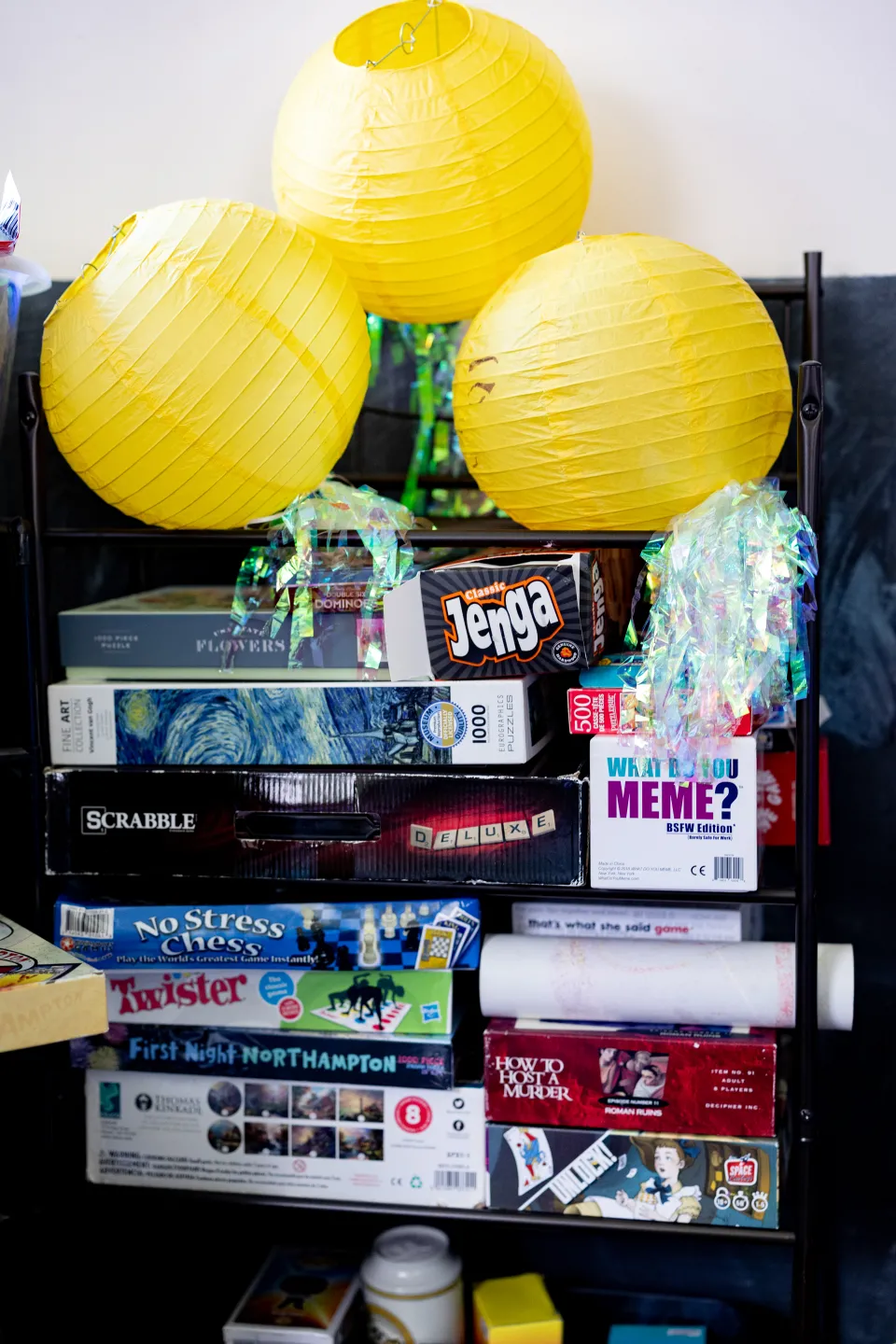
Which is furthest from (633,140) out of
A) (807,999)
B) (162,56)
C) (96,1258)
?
(96,1258)

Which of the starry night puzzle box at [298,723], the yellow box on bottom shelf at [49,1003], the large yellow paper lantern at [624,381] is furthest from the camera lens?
the starry night puzzle box at [298,723]

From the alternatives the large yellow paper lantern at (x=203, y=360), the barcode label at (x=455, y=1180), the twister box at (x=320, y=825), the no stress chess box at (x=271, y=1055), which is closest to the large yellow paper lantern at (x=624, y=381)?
the large yellow paper lantern at (x=203, y=360)

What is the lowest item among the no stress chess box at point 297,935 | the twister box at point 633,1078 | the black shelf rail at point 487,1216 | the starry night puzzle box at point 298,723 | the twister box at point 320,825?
the black shelf rail at point 487,1216

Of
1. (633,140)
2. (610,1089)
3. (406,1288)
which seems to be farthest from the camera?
(633,140)

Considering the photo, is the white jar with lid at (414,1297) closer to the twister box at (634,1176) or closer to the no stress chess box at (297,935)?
the twister box at (634,1176)

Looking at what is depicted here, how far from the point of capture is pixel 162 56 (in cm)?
151

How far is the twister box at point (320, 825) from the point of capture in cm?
121

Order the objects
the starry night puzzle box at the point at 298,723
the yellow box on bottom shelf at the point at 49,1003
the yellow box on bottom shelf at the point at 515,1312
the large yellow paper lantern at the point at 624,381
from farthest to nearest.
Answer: the yellow box on bottom shelf at the point at 515,1312
the starry night puzzle box at the point at 298,723
the large yellow paper lantern at the point at 624,381
the yellow box on bottom shelf at the point at 49,1003

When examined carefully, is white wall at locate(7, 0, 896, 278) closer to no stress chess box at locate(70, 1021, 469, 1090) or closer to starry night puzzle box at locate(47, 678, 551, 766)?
starry night puzzle box at locate(47, 678, 551, 766)

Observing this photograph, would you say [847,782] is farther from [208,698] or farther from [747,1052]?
[208,698]

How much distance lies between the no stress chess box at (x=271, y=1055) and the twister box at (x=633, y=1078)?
0.22ft

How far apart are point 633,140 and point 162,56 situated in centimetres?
59

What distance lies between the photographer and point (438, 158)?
1.18 metres

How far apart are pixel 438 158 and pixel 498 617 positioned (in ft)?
1.47
